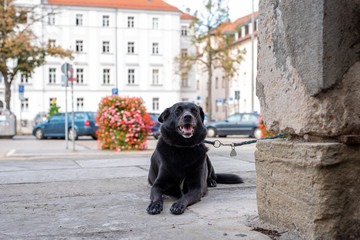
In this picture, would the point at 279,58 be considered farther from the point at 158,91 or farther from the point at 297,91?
the point at 158,91

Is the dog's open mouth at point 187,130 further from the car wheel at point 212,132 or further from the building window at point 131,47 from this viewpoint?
the building window at point 131,47

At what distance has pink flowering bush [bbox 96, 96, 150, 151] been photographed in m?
13.6

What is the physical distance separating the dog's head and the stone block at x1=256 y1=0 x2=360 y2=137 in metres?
1.64

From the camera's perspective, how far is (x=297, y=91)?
10.1 ft

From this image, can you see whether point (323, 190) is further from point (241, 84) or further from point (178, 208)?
point (241, 84)

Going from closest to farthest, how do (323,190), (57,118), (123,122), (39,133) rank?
(323,190) → (123,122) → (57,118) → (39,133)

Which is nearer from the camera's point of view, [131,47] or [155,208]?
[155,208]

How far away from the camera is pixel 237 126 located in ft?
79.7

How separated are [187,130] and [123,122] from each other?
895cm

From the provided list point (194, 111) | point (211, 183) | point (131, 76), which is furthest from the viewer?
point (131, 76)

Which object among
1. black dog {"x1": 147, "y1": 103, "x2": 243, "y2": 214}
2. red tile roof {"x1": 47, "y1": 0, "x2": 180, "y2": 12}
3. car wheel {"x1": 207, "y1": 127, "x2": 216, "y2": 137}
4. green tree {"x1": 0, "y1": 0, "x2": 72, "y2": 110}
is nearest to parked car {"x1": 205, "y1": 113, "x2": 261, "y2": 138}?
car wheel {"x1": 207, "y1": 127, "x2": 216, "y2": 137}

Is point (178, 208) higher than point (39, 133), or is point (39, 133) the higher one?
point (178, 208)

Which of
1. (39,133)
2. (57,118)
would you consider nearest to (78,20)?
(39,133)

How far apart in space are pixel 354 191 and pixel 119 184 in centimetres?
408
